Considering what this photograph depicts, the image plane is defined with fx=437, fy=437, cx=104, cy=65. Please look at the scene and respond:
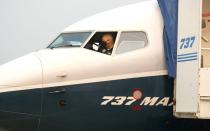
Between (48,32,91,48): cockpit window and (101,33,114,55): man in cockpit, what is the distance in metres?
0.40

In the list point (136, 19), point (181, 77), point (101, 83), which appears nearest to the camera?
point (181, 77)

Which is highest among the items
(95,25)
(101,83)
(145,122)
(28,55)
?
(95,25)

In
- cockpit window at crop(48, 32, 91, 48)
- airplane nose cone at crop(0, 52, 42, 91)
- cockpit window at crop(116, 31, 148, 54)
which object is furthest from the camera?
cockpit window at crop(48, 32, 91, 48)

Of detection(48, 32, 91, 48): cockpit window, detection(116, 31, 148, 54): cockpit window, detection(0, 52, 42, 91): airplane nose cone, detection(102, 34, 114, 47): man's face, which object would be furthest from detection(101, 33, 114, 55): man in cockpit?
detection(0, 52, 42, 91): airplane nose cone

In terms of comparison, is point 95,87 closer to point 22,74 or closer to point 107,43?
point 107,43

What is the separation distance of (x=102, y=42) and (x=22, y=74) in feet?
6.47

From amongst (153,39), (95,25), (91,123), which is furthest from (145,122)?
(95,25)

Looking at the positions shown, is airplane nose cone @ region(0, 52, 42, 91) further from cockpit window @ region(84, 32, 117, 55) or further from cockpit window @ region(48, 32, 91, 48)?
cockpit window @ region(84, 32, 117, 55)

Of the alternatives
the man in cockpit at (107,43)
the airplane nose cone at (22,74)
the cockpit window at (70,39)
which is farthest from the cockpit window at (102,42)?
the airplane nose cone at (22,74)

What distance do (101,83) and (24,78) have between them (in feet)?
5.40

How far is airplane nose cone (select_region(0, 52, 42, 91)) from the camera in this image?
9062 mm

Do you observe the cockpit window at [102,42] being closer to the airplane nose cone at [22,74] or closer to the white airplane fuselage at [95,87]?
the white airplane fuselage at [95,87]

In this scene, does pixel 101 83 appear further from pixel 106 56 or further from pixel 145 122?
pixel 145 122

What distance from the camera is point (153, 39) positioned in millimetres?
9836
